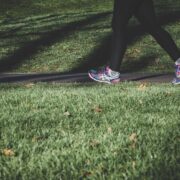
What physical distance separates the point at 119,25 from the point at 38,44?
303 inches

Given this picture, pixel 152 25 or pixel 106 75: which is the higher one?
pixel 152 25

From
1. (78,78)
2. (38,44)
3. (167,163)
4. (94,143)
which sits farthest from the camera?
(38,44)

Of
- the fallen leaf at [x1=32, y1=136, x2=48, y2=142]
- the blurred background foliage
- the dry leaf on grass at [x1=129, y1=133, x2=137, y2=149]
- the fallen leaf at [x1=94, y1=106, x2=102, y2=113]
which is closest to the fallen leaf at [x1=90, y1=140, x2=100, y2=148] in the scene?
the dry leaf on grass at [x1=129, y1=133, x2=137, y2=149]

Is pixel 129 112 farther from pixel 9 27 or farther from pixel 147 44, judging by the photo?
pixel 9 27

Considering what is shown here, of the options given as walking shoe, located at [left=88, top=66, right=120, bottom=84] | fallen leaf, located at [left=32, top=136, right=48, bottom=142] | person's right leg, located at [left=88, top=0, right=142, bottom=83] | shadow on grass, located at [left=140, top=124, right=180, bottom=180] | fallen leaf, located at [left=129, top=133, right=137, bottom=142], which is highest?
shadow on grass, located at [left=140, top=124, right=180, bottom=180]

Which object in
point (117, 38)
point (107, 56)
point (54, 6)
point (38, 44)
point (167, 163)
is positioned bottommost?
point (54, 6)

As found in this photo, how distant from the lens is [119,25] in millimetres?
6121

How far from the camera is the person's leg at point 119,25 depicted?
19.6ft

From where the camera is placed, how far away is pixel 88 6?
21656mm

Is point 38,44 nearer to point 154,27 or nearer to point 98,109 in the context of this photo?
point 154,27

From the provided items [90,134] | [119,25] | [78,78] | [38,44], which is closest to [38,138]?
[90,134]

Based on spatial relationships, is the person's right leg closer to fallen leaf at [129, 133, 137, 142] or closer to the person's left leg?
the person's left leg

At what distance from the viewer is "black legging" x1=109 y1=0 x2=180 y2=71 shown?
604cm

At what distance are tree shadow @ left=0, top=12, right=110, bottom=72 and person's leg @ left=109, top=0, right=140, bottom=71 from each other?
5.60 m
